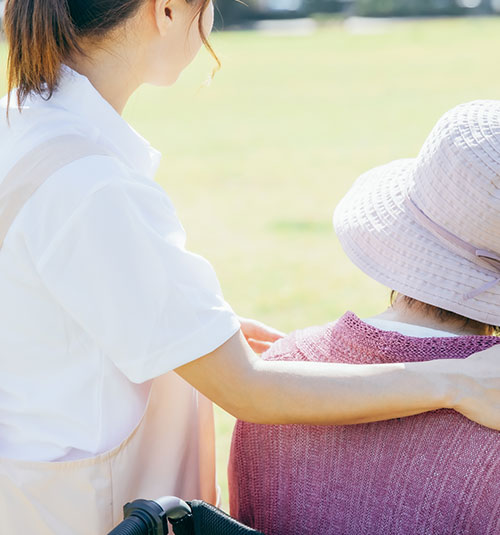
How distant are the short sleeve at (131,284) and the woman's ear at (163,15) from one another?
36 centimetres

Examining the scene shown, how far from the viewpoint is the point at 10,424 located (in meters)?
1.47

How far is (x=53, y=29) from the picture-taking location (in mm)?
1540

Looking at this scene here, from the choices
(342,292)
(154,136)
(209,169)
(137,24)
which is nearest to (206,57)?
(154,136)

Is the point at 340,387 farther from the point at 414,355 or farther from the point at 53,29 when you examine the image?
the point at 53,29

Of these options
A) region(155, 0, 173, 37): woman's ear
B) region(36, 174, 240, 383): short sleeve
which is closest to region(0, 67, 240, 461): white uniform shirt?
region(36, 174, 240, 383): short sleeve

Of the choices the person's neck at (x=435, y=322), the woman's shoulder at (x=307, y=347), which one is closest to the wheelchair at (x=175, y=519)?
the woman's shoulder at (x=307, y=347)

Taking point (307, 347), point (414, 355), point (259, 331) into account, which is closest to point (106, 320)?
point (307, 347)

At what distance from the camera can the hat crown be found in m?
1.48

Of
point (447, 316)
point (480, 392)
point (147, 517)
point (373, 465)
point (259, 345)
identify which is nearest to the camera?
point (147, 517)

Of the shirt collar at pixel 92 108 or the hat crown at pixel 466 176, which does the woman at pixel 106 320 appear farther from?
the hat crown at pixel 466 176

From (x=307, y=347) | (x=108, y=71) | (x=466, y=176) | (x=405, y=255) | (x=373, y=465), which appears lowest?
(x=373, y=465)

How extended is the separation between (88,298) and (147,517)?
34 cm

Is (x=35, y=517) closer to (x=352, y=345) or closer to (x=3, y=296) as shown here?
(x=3, y=296)

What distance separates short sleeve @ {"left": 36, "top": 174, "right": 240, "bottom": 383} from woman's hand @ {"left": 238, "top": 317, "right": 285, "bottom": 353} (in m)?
0.65
